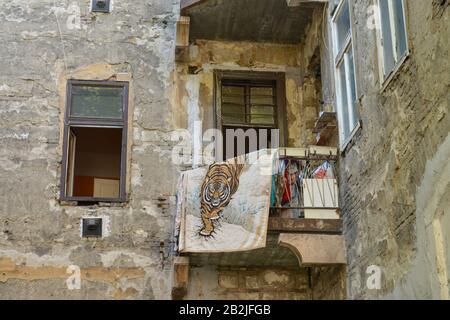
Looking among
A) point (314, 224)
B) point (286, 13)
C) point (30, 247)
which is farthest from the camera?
point (286, 13)

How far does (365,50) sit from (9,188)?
16.9 feet

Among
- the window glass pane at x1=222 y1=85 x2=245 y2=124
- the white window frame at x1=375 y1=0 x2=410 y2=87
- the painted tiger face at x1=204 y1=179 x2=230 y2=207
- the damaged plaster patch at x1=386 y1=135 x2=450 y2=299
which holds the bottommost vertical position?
the damaged plaster patch at x1=386 y1=135 x2=450 y2=299

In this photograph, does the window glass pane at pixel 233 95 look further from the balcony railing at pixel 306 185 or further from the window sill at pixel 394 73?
the window sill at pixel 394 73

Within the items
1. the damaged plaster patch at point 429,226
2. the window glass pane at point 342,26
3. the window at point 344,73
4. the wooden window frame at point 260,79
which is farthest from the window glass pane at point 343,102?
the damaged plaster patch at point 429,226

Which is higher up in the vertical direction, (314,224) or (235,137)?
Result: (235,137)

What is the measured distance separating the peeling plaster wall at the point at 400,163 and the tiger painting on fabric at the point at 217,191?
134cm

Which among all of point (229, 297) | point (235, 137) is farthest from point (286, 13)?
point (229, 297)

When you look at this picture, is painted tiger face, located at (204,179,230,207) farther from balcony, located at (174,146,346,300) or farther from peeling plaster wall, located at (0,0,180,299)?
peeling plaster wall, located at (0,0,180,299)

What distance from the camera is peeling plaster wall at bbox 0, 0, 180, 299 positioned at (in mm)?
10141

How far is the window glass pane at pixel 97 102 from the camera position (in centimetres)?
1098

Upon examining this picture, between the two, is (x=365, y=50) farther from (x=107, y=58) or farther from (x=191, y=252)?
(x=107, y=58)

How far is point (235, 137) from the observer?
11.3m

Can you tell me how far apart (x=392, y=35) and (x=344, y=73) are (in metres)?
1.86

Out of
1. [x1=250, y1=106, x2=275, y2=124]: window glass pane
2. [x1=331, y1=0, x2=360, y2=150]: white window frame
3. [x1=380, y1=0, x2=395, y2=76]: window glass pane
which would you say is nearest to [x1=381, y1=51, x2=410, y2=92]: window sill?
[x1=380, y1=0, x2=395, y2=76]: window glass pane
